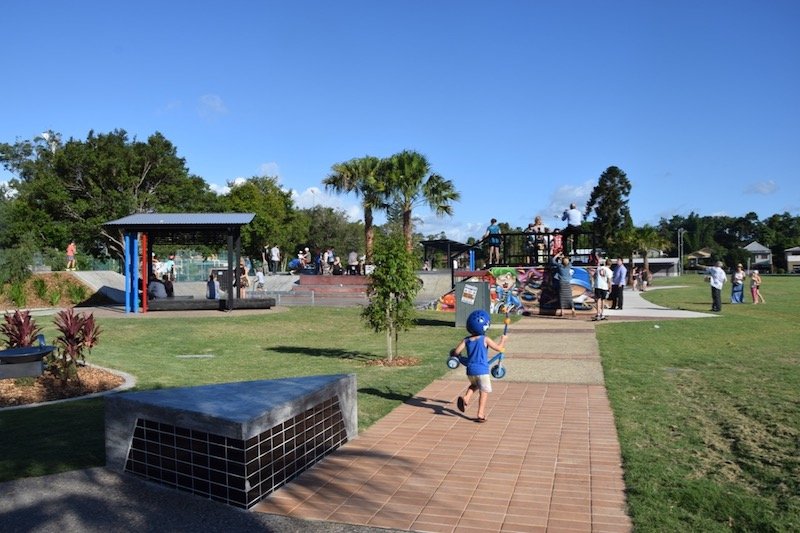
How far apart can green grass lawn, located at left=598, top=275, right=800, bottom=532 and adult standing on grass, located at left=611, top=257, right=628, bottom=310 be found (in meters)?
8.35

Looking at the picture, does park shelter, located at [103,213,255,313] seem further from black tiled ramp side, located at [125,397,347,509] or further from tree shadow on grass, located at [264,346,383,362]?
black tiled ramp side, located at [125,397,347,509]

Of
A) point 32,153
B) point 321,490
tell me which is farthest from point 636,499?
point 32,153

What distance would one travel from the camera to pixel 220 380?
910 centimetres

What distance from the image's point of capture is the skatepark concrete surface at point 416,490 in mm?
4184

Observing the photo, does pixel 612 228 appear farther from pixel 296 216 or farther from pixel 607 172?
pixel 296 216

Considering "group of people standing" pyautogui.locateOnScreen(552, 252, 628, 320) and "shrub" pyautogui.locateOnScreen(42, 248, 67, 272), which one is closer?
"group of people standing" pyautogui.locateOnScreen(552, 252, 628, 320)

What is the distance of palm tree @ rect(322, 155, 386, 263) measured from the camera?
120 ft

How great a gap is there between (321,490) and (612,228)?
75.5 metres

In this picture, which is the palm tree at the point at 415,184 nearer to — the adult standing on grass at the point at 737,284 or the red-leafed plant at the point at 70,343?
the adult standing on grass at the point at 737,284

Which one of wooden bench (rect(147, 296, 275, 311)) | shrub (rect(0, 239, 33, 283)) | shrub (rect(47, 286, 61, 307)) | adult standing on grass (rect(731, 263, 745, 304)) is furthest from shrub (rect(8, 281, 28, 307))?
adult standing on grass (rect(731, 263, 745, 304))

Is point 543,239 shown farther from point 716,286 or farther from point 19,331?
point 19,331

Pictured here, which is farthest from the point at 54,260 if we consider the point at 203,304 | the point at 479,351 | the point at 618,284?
the point at 479,351

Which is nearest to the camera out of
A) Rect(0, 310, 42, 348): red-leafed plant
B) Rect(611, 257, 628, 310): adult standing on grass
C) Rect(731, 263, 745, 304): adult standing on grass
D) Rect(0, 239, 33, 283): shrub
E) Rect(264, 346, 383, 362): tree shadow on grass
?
Rect(0, 310, 42, 348): red-leafed plant

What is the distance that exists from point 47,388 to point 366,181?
29077 millimetres
